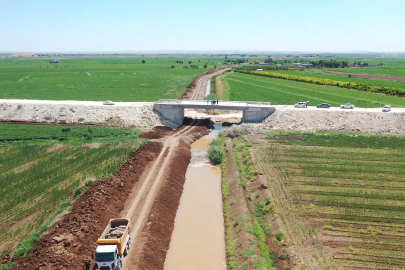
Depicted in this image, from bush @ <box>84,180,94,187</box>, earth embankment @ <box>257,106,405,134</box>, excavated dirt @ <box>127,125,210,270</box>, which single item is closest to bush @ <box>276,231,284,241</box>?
excavated dirt @ <box>127,125,210,270</box>

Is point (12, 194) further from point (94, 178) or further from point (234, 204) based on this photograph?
point (234, 204)

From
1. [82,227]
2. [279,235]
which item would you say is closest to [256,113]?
[279,235]

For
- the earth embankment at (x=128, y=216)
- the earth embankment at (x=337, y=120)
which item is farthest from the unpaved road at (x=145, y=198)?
the earth embankment at (x=337, y=120)

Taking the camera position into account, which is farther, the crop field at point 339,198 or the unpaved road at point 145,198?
the unpaved road at point 145,198

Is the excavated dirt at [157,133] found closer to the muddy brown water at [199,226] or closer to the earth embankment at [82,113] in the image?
the earth embankment at [82,113]

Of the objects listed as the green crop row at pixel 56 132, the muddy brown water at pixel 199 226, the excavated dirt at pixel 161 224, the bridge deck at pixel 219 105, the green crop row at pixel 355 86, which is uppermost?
the green crop row at pixel 355 86

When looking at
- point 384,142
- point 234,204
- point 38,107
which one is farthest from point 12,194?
point 384,142

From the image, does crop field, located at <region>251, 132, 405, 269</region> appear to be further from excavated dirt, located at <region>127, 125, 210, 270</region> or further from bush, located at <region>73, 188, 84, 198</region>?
bush, located at <region>73, 188, 84, 198</region>
